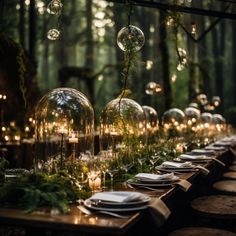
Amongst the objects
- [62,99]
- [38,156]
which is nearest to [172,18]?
[62,99]

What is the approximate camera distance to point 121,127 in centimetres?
516

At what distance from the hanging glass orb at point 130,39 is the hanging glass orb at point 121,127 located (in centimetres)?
59

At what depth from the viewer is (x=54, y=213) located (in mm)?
2971

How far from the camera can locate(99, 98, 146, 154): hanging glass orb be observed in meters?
5.07

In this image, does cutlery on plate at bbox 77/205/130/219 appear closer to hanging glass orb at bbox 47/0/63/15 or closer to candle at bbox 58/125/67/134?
candle at bbox 58/125/67/134

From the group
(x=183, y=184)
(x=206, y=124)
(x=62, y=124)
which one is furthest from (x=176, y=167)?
(x=206, y=124)

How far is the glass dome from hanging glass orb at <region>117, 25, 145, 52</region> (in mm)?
731

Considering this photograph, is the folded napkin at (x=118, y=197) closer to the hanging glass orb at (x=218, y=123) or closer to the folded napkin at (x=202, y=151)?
the folded napkin at (x=202, y=151)

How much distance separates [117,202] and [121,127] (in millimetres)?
2187

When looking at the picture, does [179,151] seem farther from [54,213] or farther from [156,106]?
[156,106]

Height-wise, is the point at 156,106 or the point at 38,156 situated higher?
the point at 156,106

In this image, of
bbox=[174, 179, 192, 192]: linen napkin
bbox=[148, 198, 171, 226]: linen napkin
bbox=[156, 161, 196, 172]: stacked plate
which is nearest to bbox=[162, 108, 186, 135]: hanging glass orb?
bbox=[156, 161, 196, 172]: stacked plate

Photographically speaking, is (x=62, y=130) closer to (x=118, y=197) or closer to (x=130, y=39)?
(x=130, y=39)

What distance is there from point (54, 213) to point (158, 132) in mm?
5663
